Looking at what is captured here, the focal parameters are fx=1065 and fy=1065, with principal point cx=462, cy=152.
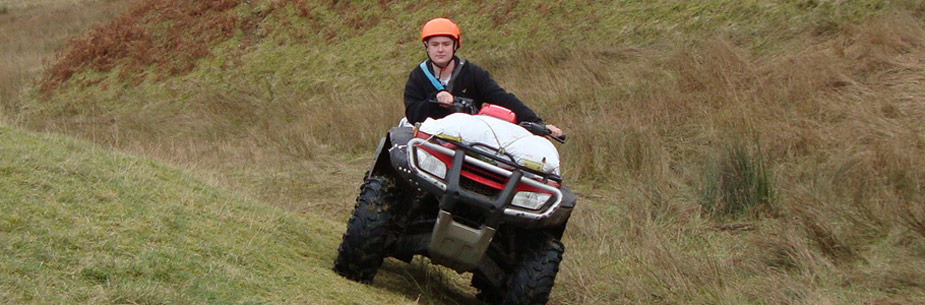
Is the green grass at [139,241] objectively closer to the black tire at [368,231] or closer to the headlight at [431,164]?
the black tire at [368,231]

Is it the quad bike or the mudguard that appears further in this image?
the mudguard

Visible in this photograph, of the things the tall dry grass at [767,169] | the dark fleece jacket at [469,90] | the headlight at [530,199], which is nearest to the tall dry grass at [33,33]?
the tall dry grass at [767,169]

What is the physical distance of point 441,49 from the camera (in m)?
7.12

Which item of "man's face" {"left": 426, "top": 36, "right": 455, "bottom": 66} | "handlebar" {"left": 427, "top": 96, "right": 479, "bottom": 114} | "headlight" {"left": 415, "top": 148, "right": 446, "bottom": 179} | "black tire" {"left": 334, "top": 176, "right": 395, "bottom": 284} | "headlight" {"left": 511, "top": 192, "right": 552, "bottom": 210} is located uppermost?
"man's face" {"left": 426, "top": 36, "right": 455, "bottom": 66}

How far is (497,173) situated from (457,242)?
444mm

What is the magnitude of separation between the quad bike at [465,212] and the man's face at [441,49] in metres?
0.42

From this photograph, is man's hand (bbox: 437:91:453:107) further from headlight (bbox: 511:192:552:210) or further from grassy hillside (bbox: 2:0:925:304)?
grassy hillside (bbox: 2:0:925:304)

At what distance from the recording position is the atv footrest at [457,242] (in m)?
5.87

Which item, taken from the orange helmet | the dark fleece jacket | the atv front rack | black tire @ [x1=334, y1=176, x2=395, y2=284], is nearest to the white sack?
the atv front rack

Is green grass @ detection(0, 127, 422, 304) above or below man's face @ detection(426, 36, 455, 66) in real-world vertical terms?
below

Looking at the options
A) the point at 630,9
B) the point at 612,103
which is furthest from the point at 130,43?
the point at 612,103

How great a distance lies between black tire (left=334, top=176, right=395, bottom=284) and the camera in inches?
247

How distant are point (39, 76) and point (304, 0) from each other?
6421 mm

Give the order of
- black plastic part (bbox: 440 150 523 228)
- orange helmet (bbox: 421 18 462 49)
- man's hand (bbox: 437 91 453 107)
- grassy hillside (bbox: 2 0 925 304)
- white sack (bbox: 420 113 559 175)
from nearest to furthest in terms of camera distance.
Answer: black plastic part (bbox: 440 150 523 228) < white sack (bbox: 420 113 559 175) < man's hand (bbox: 437 91 453 107) < orange helmet (bbox: 421 18 462 49) < grassy hillside (bbox: 2 0 925 304)
